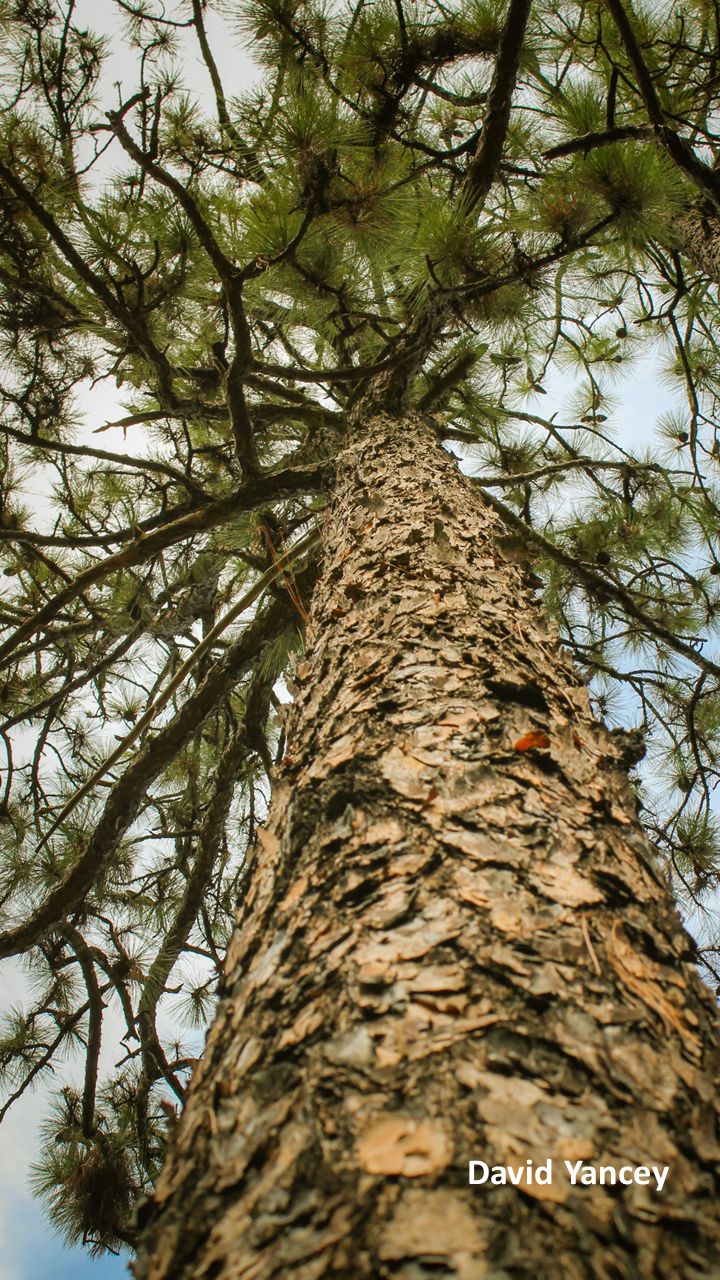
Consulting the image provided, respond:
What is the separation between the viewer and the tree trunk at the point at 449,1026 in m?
0.41

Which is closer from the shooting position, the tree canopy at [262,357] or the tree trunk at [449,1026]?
the tree trunk at [449,1026]

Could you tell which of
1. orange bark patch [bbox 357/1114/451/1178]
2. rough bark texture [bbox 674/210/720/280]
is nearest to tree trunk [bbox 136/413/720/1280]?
orange bark patch [bbox 357/1114/451/1178]

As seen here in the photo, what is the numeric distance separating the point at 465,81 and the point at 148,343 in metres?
2.06

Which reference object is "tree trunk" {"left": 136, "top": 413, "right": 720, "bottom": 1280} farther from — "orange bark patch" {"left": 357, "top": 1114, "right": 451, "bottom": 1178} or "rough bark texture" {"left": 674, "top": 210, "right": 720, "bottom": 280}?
"rough bark texture" {"left": 674, "top": 210, "right": 720, "bottom": 280}

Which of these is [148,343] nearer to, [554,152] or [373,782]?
[554,152]

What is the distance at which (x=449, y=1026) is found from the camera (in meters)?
0.51

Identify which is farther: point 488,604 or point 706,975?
point 706,975

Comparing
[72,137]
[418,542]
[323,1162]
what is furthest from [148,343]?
[323,1162]

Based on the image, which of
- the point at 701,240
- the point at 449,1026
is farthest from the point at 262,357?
the point at 449,1026

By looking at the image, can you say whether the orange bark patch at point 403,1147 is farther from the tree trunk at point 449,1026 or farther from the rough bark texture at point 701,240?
the rough bark texture at point 701,240

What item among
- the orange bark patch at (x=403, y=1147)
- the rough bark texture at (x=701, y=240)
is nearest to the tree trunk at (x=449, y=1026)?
the orange bark patch at (x=403, y=1147)

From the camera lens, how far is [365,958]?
58 centimetres

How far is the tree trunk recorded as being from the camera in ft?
1.36

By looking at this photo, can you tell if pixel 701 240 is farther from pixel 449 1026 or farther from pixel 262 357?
pixel 449 1026
